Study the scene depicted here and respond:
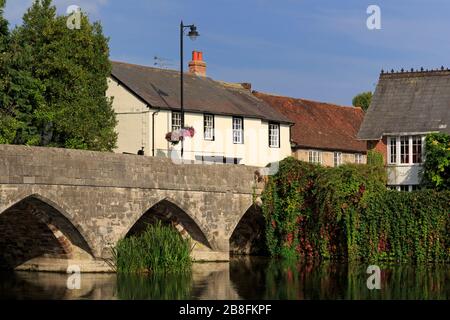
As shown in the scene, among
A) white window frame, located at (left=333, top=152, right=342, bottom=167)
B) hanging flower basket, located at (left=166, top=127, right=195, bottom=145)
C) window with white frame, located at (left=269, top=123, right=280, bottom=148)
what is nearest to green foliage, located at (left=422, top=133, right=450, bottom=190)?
hanging flower basket, located at (left=166, top=127, right=195, bottom=145)

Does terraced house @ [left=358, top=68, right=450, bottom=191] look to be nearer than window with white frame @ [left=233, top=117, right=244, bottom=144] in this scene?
Yes

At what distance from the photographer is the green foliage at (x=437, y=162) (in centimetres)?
4256

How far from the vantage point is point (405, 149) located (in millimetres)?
46406

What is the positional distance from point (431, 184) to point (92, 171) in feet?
54.5

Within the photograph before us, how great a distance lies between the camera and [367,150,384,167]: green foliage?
151 feet

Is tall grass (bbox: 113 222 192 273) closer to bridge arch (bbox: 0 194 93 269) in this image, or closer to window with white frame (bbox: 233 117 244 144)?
bridge arch (bbox: 0 194 93 269)

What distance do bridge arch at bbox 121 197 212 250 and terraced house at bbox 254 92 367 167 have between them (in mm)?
17793

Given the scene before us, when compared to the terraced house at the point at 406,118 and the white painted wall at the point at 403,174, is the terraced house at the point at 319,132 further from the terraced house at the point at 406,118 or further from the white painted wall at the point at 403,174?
→ the white painted wall at the point at 403,174

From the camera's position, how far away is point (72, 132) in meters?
42.2

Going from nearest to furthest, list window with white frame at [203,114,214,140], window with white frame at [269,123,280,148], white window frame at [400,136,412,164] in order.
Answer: white window frame at [400,136,412,164] < window with white frame at [203,114,214,140] < window with white frame at [269,123,280,148]

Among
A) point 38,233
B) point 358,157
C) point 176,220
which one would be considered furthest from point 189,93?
A: point 38,233

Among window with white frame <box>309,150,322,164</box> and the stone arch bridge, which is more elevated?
window with white frame <box>309,150,322,164</box>

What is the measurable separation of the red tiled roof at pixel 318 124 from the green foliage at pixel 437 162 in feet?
43.8
